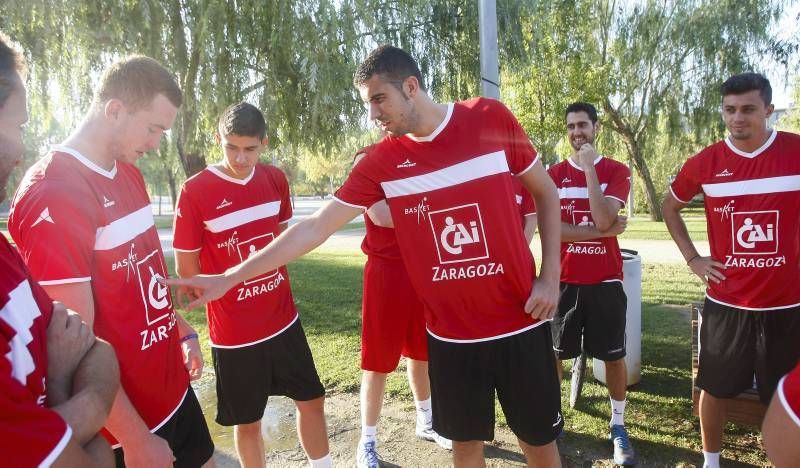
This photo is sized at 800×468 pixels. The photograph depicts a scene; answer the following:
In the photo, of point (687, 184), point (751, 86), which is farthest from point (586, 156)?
point (751, 86)

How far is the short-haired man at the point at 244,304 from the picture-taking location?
2.75 metres

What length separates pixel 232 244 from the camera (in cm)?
282

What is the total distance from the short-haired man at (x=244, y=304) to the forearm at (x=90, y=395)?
1.34 m

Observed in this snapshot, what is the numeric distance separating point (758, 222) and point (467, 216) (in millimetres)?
1797

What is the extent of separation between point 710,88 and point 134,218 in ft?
62.5

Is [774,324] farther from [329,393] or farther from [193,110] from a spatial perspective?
[193,110]

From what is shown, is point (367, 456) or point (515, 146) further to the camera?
point (367, 456)

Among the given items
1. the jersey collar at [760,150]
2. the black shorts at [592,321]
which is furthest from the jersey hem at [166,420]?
the jersey collar at [760,150]

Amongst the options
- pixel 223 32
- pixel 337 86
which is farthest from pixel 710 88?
pixel 223 32

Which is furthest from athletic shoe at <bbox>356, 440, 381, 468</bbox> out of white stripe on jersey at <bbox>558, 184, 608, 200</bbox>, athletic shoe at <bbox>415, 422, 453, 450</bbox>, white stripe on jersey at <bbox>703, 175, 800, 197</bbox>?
white stripe on jersey at <bbox>703, 175, 800, 197</bbox>

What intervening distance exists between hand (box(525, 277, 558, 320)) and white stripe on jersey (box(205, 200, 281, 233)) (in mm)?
1554

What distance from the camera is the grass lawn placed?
3391 mm

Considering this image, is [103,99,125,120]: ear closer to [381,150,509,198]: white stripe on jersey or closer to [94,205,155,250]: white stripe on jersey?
[94,205,155,250]: white stripe on jersey

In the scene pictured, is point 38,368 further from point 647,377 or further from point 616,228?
point 647,377
